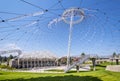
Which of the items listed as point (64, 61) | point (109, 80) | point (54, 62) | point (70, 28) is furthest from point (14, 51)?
point (109, 80)

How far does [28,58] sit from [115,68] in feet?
195

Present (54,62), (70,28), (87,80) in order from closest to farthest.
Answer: (87,80) < (70,28) < (54,62)

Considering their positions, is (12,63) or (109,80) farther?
(12,63)

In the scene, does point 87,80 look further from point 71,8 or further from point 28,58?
point 28,58

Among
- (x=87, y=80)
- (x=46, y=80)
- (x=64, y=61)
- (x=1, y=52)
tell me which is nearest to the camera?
(x=46, y=80)

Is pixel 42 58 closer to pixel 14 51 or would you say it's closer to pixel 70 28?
pixel 14 51

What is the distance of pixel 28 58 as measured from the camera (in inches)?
4592

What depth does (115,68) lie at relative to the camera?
74188 mm

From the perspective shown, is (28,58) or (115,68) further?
(28,58)

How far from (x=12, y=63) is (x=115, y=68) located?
6305 cm

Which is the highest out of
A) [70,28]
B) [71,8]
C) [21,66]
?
[71,8]

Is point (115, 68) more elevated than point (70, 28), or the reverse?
point (70, 28)

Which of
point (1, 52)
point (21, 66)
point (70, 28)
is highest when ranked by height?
point (70, 28)

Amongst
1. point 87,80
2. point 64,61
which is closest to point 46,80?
point 87,80
